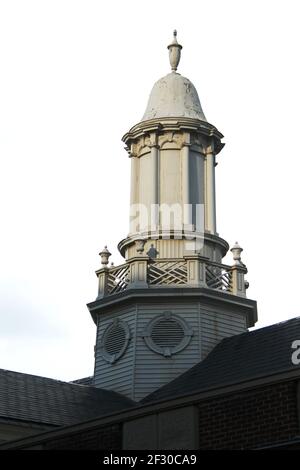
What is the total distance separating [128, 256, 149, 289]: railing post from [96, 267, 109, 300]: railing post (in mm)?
1290

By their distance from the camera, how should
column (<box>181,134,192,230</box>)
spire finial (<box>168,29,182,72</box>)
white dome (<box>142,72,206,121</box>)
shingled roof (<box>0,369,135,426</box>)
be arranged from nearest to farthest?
shingled roof (<box>0,369,135,426</box>)
column (<box>181,134,192,230</box>)
white dome (<box>142,72,206,121</box>)
spire finial (<box>168,29,182,72</box>)

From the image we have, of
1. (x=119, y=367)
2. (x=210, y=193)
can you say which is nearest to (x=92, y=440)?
(x=119, y=367)

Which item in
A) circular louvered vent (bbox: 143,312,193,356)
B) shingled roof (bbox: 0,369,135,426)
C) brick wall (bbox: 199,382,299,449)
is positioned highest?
circular louvered vent (bbox: 143,312,193,356)

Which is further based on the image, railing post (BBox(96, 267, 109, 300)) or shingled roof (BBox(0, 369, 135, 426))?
railing post (BBox(96, 267, 109, 300))

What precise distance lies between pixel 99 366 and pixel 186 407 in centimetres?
1419

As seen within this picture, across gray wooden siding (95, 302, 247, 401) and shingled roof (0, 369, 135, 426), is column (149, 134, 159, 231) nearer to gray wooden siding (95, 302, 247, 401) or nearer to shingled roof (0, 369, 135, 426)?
gray wooden siding (95, 302, 247, 401)

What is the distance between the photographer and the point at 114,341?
34625 mm

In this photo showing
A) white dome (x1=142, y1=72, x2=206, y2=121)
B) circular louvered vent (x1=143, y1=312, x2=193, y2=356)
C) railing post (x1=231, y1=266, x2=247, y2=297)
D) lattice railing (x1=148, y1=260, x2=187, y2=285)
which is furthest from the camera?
white dome (x1=142, y1=72, x2=206, y2=121)

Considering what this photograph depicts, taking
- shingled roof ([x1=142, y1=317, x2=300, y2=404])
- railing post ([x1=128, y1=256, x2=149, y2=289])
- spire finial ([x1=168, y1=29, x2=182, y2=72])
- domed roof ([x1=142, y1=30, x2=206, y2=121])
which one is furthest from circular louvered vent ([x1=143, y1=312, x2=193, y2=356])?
spire finial ([x1=168, y1=29, x2=182, y2=72])

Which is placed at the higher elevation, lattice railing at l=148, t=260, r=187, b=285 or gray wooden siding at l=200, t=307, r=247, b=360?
lattice railing at l=148, t=260, r=187, b=285

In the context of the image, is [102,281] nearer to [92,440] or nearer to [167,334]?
[167,334]

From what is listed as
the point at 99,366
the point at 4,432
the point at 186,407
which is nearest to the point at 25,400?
the point at 4,432

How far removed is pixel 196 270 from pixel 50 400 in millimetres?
6789

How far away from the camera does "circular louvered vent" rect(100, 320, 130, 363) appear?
34156 millimetres
